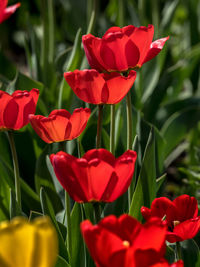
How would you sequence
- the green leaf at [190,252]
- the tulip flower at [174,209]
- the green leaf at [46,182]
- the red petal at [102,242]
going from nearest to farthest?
the red petal at [102,242]
the tulip flower at [174,209]
the green leaf at [190,252]
the green leaf at [46,182]

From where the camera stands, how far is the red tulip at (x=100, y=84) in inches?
34.2

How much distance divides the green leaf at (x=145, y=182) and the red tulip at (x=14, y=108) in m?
0.25

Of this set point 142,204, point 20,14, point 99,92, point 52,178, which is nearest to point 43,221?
point 99,92

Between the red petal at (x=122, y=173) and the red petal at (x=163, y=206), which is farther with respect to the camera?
the red petal at (x=163, y=206)

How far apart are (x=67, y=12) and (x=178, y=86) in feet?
3.10

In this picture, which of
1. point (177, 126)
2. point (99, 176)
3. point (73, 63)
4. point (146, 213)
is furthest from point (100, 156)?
point (177, 126)

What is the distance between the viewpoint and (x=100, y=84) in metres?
0.87

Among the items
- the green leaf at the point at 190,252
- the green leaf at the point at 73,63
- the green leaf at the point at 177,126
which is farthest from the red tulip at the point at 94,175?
the green leaf at the point at 177,126

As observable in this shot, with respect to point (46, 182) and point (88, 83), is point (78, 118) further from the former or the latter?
point (46, 182)

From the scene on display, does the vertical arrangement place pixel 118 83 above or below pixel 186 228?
above

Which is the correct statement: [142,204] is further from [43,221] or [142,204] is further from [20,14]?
[20,14]

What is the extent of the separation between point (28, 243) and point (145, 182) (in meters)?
0.58

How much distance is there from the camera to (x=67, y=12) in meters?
2.72

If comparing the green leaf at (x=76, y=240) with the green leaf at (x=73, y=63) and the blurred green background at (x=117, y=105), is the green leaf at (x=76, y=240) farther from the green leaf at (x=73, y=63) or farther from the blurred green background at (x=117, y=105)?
the green leaf at (x=73, y=63)
